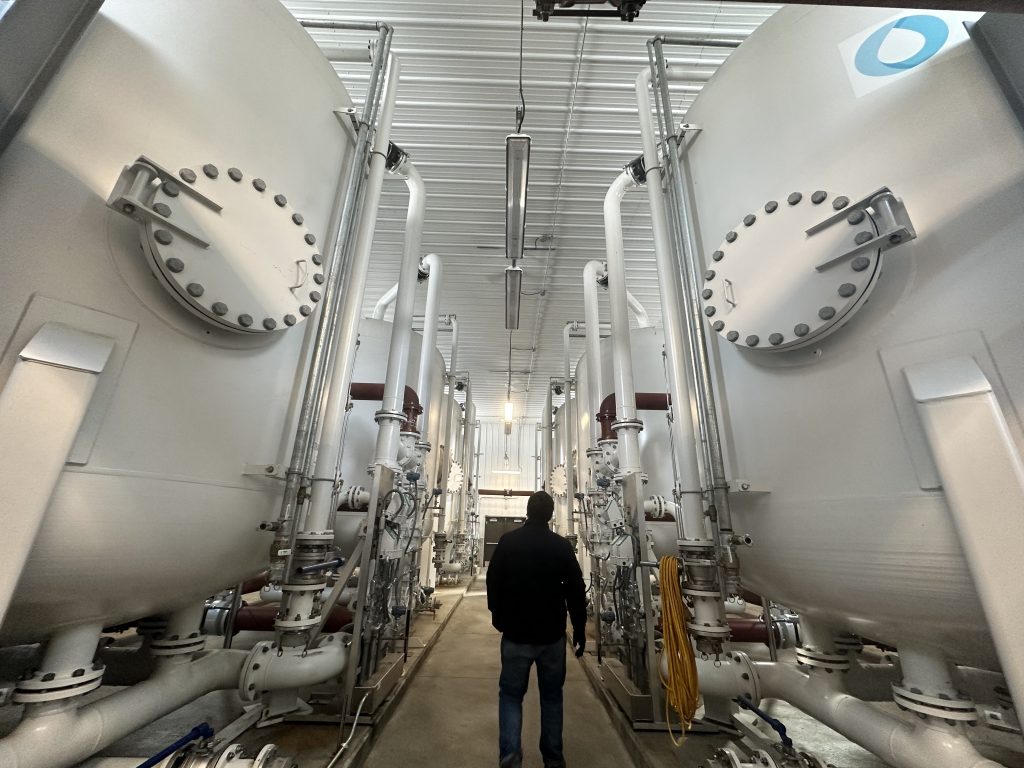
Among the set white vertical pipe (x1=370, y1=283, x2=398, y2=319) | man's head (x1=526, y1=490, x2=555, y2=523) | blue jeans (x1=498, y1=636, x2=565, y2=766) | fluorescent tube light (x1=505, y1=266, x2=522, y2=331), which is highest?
fluorescent tube light (x1=505, y1=266, x2=522, y2=331)

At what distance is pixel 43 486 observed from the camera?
1.07 m

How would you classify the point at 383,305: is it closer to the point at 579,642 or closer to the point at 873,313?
the point at 579,642

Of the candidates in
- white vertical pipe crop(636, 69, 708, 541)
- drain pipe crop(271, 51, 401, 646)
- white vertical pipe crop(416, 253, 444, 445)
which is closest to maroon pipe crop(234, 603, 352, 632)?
drain pipe crop(271, 51, 401, 646)

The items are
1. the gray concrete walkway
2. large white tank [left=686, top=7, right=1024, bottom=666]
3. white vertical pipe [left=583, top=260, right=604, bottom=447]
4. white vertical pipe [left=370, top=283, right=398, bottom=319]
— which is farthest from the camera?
white vertical pipe [left=370, top=283, right=398, bottom=319]

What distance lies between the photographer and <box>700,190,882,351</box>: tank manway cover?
136 cm

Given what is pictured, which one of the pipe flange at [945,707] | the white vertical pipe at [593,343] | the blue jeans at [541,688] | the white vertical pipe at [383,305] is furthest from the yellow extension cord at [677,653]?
the white vertical pipe at [383,305]

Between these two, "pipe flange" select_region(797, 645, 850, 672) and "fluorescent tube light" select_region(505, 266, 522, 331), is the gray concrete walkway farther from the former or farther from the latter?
"fluorescent tube light" select_region(505, 266, 522, 331)

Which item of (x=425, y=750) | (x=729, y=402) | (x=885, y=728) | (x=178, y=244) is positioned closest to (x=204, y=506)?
(x=178, y=244)

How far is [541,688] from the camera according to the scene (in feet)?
6.82

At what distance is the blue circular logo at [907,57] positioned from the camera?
1.39m

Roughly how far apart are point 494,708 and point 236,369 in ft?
8.80

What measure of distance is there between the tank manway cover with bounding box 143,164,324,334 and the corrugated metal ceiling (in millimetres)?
2848

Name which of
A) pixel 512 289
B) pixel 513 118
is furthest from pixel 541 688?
pixel 513 118

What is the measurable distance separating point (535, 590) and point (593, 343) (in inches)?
115
